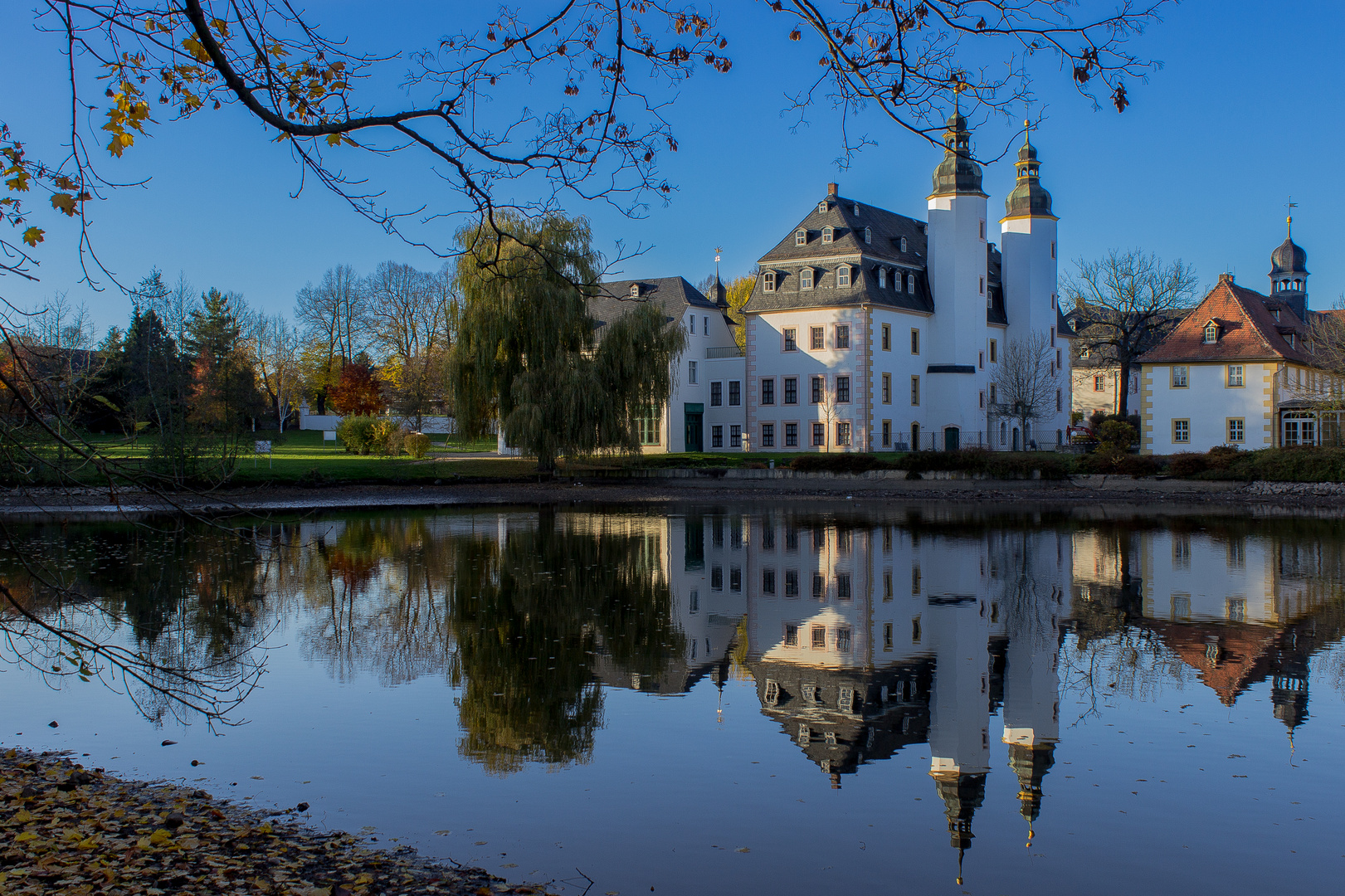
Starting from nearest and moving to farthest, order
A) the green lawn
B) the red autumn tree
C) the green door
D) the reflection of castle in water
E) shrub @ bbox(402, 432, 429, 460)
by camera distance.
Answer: the reflection of castle in water → the green lawn → shrub @ bbox(402, 432, 429, 460) → the green door → the red autumn tree

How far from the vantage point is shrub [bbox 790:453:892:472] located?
4388cm

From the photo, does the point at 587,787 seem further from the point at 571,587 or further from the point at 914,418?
the point at 914,418

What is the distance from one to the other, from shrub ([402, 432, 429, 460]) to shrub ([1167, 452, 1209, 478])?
109 ft

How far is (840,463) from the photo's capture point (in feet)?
145

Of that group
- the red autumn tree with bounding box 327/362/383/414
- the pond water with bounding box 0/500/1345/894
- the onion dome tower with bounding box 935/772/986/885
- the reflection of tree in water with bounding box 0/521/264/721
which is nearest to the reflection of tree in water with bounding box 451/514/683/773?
the pond water with bounding box 0/500/1345/894

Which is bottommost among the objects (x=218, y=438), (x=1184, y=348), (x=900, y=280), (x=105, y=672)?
(x=105, y=672)

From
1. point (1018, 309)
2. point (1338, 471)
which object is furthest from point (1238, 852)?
point (1018, 309)

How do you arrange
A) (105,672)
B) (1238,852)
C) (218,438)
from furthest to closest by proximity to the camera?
1. (218,438)
2. (105,672)
3. (1238,852)

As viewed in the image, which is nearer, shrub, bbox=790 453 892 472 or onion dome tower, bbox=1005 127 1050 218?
shrub, bbox=790 453 892 472

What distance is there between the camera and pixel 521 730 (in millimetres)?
8664

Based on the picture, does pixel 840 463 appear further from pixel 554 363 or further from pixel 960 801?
pixel 960 801

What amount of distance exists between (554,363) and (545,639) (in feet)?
95.0

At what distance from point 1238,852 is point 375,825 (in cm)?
513

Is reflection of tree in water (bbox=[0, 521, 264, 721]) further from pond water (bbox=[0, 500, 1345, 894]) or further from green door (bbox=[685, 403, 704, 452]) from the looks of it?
green door (bbox=[685, 403, 704, 452])
